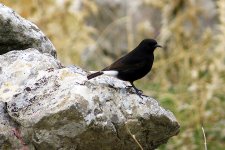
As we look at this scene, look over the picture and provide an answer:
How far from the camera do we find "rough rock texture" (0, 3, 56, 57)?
16.9 ft

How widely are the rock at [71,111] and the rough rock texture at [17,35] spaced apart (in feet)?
1.13

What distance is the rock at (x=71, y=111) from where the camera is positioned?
4219 millimetres

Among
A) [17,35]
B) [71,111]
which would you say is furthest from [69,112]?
[17,35]

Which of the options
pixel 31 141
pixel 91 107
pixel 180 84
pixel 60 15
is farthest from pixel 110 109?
pixel 180 84

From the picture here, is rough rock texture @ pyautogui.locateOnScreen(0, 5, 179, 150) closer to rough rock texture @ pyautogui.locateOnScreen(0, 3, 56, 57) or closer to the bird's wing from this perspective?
rough rock texture @ pyautogui.locateOnScreen(0, 3, 56, 57)

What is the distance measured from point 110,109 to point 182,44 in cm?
594

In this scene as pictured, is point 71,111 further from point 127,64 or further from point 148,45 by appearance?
point 148,45

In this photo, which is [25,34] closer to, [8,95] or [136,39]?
[8,95]

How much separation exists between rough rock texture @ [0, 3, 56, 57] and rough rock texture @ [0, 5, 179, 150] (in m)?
0.34

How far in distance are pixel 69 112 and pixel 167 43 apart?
6.46 m

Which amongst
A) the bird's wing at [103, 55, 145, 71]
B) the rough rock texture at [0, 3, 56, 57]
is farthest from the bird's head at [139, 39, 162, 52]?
the rough rock texture at [0, 3, 56, 57]

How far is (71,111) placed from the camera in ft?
13.6

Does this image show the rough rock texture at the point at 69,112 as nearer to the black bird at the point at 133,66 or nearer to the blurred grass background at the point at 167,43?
the black bird at the point at 133,66

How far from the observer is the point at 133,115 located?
4547mm
